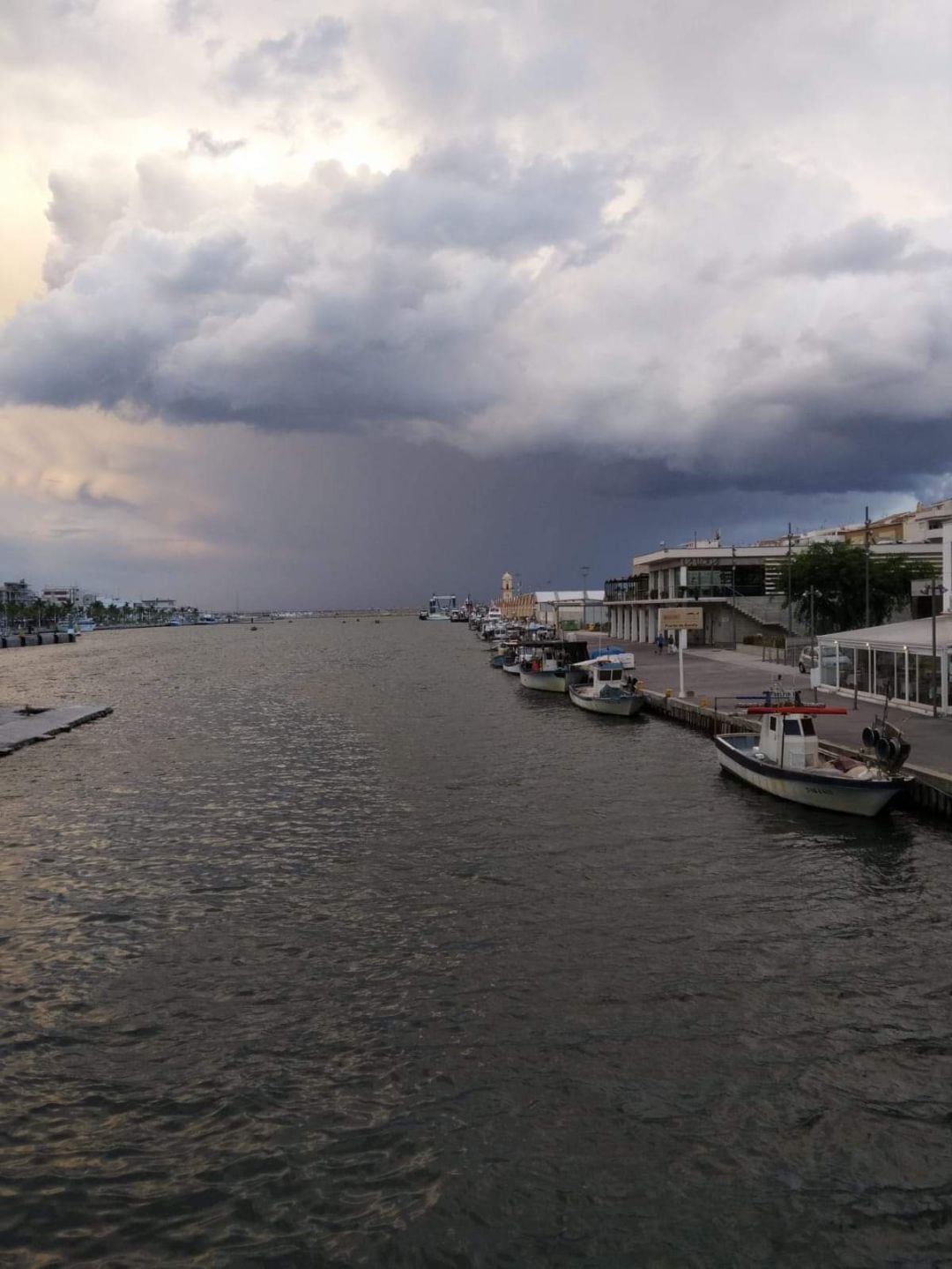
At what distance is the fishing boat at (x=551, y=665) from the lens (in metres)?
66.2

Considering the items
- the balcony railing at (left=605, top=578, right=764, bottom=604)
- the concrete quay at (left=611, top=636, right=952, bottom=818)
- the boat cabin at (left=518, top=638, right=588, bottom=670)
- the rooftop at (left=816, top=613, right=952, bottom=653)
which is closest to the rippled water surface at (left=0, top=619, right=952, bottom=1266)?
the concrete quay at (left=611, top=636, right=952, bottom=818)

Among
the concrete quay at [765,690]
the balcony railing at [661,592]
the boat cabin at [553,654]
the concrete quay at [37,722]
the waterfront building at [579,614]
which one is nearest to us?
the concrete quay at [765,690]

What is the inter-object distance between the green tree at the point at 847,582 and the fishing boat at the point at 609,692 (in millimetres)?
21958

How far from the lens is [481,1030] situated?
44.9 feet

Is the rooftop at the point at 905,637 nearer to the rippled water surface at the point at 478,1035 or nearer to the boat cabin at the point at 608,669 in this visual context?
the rippled water surface at the point at 478,1035

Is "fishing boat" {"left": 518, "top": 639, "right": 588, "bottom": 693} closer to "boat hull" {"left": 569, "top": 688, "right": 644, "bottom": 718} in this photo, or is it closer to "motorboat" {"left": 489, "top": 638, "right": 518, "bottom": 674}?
"motorboat" {"left": 489, "top": 638, "right": 518, "bottom": 674}

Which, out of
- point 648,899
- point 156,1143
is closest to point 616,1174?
point 156,1143

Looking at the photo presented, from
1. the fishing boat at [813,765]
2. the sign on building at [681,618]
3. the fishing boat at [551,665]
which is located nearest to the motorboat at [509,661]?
the fishing boat at [551,665]

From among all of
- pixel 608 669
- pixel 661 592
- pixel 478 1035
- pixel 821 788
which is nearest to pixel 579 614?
pixel 661 592

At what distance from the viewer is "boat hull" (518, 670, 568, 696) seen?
6606cm

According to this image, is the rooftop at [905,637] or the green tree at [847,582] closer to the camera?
the rooftop at [905,637]

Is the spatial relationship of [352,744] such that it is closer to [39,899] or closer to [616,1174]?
[39,899]

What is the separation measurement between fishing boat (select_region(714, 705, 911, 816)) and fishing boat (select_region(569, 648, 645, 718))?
1767 cm

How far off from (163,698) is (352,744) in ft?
106
